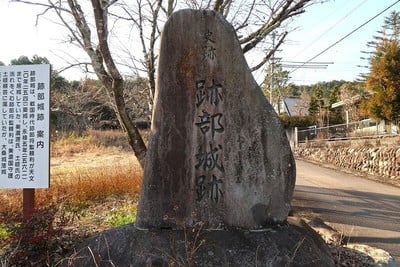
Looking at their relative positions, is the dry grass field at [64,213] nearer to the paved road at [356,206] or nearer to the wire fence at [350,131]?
the paved road at [356,206]

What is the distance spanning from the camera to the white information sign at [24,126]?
16.8ft

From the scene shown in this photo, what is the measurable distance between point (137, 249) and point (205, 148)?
1232mm

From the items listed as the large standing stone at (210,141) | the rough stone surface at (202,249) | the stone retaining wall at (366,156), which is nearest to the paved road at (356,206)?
the stone retaining wall at (366,156)

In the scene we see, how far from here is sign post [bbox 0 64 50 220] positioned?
511cm

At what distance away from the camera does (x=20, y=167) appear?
5.12 meters

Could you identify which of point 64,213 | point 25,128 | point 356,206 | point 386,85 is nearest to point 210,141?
point 64,213

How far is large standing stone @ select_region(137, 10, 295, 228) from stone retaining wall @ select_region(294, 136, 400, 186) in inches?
394

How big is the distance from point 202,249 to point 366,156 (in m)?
13.7

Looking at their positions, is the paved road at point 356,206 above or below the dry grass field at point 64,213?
below

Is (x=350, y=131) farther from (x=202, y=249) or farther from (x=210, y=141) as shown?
(x=202, y=249)

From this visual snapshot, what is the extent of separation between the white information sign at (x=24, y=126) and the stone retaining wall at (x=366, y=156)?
1108 centimetres

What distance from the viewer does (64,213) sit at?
534 cm

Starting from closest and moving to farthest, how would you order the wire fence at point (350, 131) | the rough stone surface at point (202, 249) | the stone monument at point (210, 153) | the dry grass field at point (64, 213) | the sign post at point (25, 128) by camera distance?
1. the rough stone surface at point (202, 249)
2. the stone monument at point (210, 153)
3. the dry grass field at point (64, 213)
4. the sign post at point (25, 128)
5. the wire fence at point (350, 131)

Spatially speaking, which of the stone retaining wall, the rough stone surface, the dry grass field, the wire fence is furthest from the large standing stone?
the wire fence
